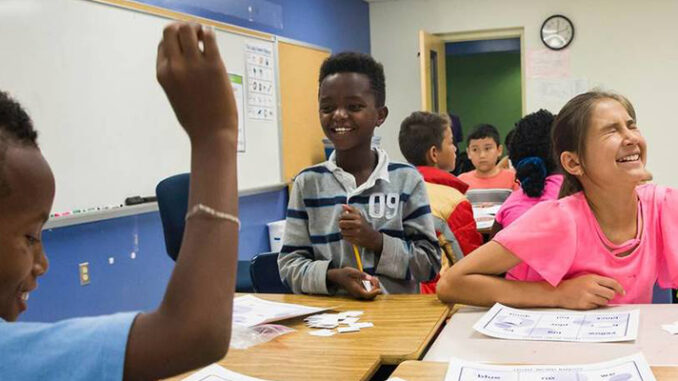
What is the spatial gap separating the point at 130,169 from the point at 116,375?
10.5ft

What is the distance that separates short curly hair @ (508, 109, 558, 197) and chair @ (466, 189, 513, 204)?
6.02ft

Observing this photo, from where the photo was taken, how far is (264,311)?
5.29 feet

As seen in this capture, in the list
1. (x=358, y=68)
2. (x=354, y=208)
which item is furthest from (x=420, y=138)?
(x=354, y=208)

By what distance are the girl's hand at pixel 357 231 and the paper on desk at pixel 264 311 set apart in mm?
209

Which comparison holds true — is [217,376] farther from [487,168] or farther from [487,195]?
[487,168]

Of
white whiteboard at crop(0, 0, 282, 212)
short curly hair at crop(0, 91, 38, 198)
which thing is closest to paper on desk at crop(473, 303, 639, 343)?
short curly hair at crop(0, 91, 38, 198)

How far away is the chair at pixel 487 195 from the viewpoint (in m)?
4.58

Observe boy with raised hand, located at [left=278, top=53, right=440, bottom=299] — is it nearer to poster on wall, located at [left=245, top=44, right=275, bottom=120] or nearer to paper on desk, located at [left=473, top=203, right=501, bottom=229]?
paper on desk, located at [left=473, top=203, right=501, bottom=229]

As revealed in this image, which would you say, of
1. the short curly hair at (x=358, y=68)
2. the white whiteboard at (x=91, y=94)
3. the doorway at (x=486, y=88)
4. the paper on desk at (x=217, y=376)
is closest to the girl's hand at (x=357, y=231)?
the short curly hair at (x=358, y=68)

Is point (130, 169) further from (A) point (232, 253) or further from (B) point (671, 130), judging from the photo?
(B) point (671, 130)

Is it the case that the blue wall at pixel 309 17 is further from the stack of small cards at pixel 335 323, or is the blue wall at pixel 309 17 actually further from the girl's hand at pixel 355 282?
the stack of small cards at pixel 335 323

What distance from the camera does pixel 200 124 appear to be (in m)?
0.62

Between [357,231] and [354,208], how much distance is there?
11 cm

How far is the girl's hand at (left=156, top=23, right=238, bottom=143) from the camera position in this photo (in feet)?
1.93
